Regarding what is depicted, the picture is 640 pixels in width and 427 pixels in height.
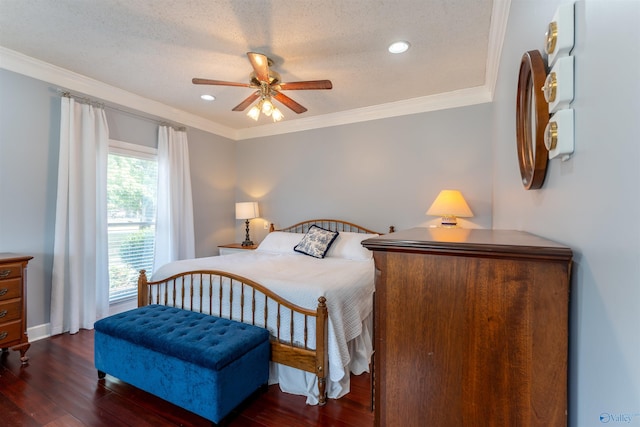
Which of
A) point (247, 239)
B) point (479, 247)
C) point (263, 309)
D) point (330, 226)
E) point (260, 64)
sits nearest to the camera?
point (479, 247)

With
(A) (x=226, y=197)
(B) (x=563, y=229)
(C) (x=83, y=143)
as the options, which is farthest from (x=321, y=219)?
(B) (x=563, y=229)

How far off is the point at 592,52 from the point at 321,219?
3.64 m

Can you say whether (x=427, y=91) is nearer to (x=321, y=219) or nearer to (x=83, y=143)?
(x=321, y=219)

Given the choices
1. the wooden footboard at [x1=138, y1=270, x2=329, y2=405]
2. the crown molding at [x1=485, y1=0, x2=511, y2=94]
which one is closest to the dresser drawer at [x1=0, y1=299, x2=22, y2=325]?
the wooden footboard at [x1=138, y1=270, x2=329, y2=405]

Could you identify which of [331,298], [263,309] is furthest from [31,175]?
[331,298]

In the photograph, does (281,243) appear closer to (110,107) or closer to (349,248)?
(349,248)

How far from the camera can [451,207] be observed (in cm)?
302

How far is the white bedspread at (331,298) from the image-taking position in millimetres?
1908

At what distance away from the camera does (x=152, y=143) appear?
3.73 metres

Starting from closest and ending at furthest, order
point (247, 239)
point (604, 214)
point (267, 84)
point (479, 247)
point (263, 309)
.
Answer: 1. point (604, 214)
2. point (479, 247)
3. point (263, 309)
4. point (267, 84)
5. point (247, 239)

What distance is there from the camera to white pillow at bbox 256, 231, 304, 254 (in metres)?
3.71

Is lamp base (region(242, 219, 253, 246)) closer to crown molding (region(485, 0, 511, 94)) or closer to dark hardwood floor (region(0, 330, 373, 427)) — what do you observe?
dark hardwood floor (region(0, 330, 373, 427))

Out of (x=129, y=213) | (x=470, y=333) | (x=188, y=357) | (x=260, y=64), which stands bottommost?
(x=188, y=357)

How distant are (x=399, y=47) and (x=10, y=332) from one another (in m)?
3.95
